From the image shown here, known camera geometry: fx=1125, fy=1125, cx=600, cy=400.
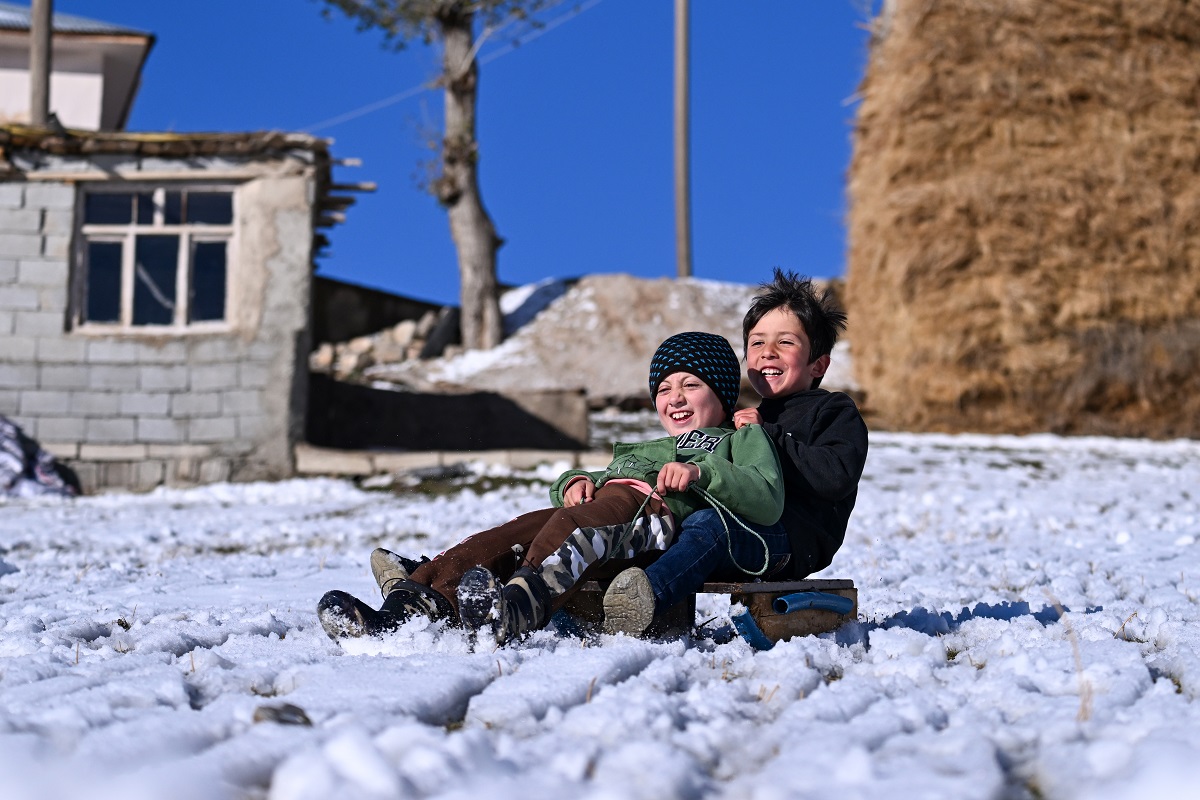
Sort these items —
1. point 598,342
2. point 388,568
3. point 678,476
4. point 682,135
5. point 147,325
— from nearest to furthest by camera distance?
point 678,476, point 388,568, point 147,325, point 598,342, point 682,135

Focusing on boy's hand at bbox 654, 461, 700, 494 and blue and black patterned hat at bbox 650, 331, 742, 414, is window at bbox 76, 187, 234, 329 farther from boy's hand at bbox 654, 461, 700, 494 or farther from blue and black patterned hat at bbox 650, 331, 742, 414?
boy's hand at bbox 654, 461, 700, 494

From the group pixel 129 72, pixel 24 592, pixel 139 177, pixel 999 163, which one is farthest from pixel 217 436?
pixel 129 72

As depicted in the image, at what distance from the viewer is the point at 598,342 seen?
15.0m

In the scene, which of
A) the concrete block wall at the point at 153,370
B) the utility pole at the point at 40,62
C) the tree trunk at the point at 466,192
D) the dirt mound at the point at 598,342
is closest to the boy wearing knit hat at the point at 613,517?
the concrete block wall at the point at 153,370

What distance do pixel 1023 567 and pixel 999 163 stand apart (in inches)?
321

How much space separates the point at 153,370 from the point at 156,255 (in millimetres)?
1086

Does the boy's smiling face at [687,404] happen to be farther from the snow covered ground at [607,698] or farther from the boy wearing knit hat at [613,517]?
the snow covered ground at [607,698]

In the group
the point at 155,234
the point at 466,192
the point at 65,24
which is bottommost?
the point at 155,234

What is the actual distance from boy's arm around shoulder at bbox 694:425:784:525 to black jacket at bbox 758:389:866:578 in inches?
2.9

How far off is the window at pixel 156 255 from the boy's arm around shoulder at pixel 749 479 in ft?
26.8

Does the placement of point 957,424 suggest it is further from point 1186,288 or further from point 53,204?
point 53,204

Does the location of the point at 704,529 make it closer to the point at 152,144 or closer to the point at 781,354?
the point at 781,354

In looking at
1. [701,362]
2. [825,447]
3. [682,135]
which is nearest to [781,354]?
[701,362]

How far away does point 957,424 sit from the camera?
1151cm
